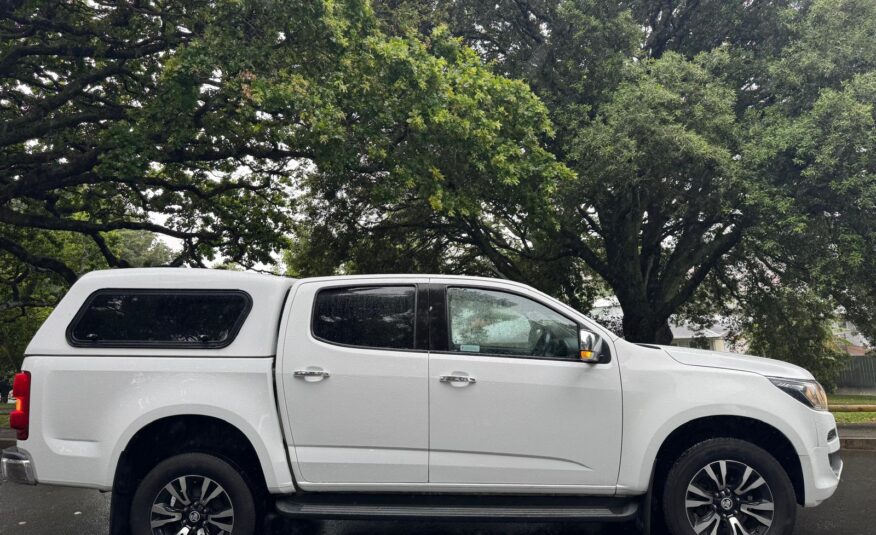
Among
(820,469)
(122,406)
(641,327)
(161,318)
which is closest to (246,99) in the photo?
(161,318)

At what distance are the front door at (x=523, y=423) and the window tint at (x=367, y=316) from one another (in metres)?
0.35

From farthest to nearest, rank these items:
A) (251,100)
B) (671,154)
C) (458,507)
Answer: (671,154)
(251,100)
(458,507)

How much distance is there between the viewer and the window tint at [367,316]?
179 inches

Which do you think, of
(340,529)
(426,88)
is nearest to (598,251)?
(426,88)

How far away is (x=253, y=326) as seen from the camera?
4.54m

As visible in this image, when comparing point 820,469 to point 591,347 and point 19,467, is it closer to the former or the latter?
point 591,347

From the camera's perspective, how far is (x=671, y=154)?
12.3 meters

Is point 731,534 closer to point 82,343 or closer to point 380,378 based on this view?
point 380,378

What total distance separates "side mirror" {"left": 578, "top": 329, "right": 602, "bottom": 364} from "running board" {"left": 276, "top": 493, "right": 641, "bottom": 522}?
0.94 m

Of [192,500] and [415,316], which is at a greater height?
[415,316]

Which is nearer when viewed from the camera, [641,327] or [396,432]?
[396,432]

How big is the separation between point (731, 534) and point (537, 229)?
33.2 ft

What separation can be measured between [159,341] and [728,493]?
12.8 ft

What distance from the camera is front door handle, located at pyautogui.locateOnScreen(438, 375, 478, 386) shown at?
172 inches
